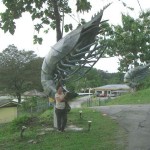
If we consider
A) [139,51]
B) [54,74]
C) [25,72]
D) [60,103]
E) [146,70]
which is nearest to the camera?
[60,103]

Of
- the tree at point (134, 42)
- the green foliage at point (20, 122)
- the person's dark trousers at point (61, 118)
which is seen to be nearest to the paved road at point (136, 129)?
the person's dark trousers at point (61, 118)

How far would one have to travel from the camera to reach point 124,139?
1016 cm

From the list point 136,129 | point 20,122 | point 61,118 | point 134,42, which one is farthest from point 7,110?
point 136,129

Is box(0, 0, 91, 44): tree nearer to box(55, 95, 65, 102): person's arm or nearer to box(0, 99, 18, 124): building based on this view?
box(55, 95, 65, 102): person's arm


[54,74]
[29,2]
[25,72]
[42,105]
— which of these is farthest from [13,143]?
[25,72]

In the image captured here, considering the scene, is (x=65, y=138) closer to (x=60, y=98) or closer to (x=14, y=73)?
(x=60, y=98)

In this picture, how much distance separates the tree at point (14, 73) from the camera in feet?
203

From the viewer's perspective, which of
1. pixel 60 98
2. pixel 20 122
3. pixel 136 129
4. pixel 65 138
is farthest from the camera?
pixel 20 122

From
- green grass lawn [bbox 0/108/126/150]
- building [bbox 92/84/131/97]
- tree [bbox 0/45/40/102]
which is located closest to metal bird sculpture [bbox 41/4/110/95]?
green grass lawn [bbox 0/108/126/150]

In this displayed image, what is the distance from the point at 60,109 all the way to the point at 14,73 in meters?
51.4

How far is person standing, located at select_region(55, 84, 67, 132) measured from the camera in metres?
11.4

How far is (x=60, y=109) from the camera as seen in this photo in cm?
1152

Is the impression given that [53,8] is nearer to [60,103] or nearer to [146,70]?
[60,103]

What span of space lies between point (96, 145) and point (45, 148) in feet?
4.26
